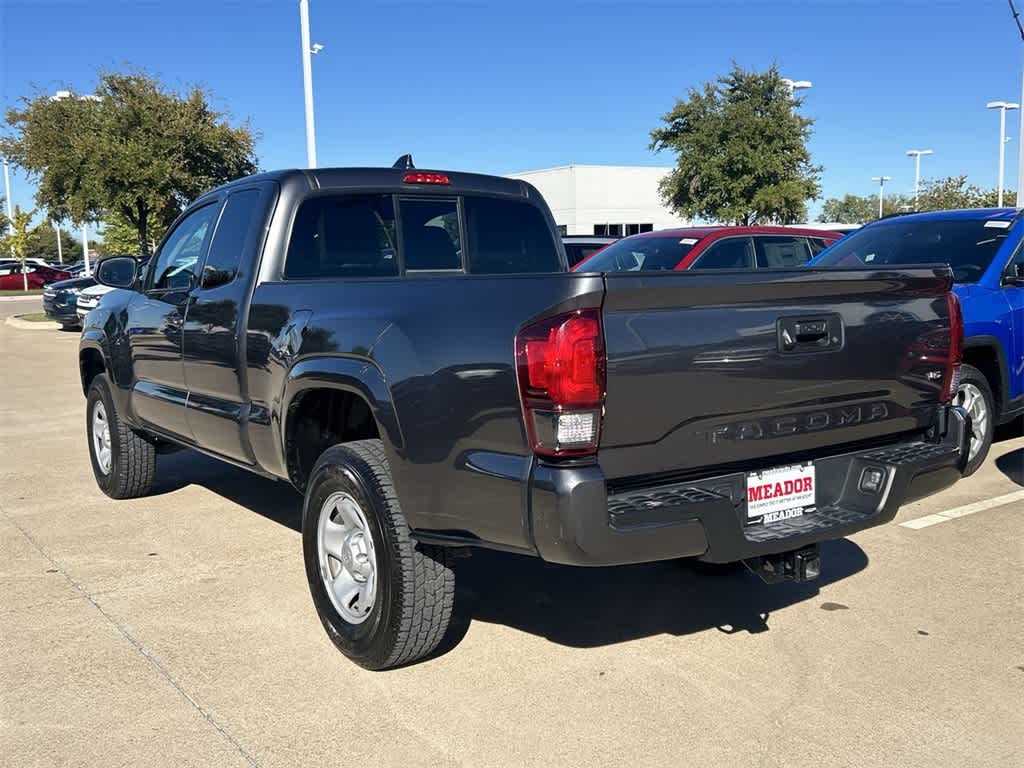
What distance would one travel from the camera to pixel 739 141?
92.9 ft

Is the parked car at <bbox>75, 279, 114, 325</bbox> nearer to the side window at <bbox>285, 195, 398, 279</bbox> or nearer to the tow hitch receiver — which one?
the side window at <bbox>285, 195, 398, 279</bbox>

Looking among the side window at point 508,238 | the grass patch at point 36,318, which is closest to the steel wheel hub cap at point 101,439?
the side window at point 508,238

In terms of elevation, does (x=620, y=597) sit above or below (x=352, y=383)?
below

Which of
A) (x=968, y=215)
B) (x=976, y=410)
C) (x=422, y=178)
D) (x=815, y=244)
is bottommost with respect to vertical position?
(x=976, y=410)

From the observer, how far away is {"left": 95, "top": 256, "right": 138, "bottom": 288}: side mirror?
19.5 ft

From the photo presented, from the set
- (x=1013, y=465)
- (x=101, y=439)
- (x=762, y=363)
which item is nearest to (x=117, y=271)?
(x=101, y=439)

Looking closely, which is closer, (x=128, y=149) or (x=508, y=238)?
(x=508, y=238)

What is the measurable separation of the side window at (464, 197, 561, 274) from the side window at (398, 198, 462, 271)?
9 cm

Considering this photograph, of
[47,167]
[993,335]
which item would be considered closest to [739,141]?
[47,167]

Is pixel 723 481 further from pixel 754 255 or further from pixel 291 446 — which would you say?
pixel 754 255

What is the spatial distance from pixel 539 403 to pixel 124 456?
14.0 feet

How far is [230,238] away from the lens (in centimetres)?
491

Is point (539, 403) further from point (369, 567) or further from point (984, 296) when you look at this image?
point (984, 296)

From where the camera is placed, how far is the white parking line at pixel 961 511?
224 inches
